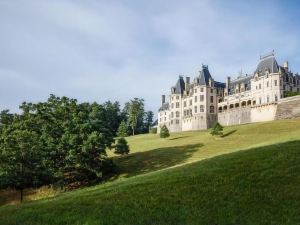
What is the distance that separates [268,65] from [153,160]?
55.6 metres

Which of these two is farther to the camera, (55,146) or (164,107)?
(164,107)

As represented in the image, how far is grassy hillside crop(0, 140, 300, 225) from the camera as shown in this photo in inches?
701

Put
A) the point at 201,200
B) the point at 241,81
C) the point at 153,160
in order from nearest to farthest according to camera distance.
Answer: the point at 201,200 < the point at 153,160 < the point at 241,81

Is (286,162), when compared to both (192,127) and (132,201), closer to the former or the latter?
(132,201)

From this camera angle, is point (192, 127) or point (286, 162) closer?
point (286, 162)

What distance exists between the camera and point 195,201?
1939cm

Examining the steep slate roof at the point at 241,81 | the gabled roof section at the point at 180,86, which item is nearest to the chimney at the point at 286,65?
the steep slate roof at the point at 241,81

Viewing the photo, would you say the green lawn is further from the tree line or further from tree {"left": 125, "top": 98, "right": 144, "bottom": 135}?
tree {"left": 125, "top": 98, "right": 144, "bottom": 135}

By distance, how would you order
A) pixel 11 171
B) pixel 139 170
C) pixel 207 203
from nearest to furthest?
pixel 207 203 < pixel 11 171 < pixel 139 170

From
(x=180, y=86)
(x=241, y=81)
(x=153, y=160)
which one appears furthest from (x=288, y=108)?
(x=153, y=160)

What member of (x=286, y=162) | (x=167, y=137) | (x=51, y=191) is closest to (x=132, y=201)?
(x=286, y=162)

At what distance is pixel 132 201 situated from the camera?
1975 centimetres

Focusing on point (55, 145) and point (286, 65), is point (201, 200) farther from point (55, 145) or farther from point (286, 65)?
point (286, 65)

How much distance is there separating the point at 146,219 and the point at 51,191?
36879 millimetres
